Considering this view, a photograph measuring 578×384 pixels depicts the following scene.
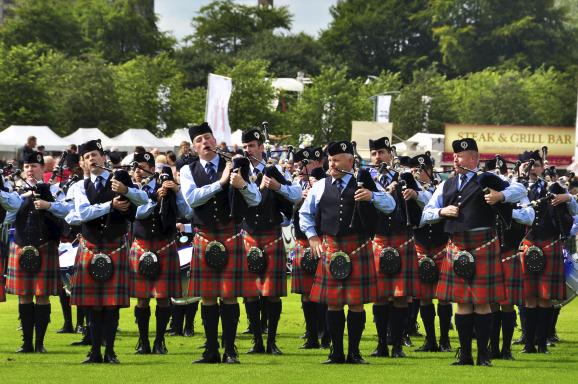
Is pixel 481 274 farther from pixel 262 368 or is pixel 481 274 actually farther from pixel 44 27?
pixel 44 27

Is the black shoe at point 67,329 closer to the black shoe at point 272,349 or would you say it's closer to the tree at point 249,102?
the black shoe at point 272,349

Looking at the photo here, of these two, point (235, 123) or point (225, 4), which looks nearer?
point (235, 123)

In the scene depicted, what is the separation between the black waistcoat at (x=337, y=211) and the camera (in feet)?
34.2

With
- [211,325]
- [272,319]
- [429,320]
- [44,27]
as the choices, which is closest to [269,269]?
[272,319]

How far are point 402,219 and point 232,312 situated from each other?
2.06m

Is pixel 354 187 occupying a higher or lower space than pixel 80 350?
higher

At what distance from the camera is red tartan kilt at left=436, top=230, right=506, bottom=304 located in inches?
413

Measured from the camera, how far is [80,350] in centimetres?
1194

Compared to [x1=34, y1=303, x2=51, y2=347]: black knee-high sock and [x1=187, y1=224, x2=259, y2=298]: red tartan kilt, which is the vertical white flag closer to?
[x1=34, y1=303, x2=51, y2=347]: black knee-high sock

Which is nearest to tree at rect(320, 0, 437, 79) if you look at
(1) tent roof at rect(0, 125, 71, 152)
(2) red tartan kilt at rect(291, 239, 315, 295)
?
(1) tent roof at rect(0, 125, 71, 152)

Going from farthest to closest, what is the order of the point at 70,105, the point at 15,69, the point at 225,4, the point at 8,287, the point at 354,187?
the point at 225,4 → the point at 70,105 → the point at 15,69 → the point at 8,287 → the point at 354,187

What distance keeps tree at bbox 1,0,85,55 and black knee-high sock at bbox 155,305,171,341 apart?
57.4m

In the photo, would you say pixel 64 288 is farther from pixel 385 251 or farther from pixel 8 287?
pixel 385 251

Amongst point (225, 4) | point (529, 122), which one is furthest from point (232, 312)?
point (225, 4)
